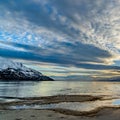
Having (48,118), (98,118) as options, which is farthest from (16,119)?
(98,118)

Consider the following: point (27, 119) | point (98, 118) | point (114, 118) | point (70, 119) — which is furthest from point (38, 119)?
point (114, 118)

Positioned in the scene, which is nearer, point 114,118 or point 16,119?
point 16,119

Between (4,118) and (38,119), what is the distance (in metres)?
3.54

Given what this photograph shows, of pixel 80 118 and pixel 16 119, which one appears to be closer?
pixel 16 119

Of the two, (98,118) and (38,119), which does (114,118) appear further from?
(38,119)

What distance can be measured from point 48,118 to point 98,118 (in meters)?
5.66

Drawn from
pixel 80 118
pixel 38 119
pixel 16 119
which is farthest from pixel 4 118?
pixel 80 118

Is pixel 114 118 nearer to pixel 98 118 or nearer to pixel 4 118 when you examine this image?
pixel 98 118

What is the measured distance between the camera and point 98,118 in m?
28.5

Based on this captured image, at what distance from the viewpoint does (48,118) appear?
27.4 meters

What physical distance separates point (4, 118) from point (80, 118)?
819 cm

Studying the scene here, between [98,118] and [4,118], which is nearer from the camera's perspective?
[4,118]

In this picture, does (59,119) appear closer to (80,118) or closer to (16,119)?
(80,118)

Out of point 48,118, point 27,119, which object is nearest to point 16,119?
point 27,119
